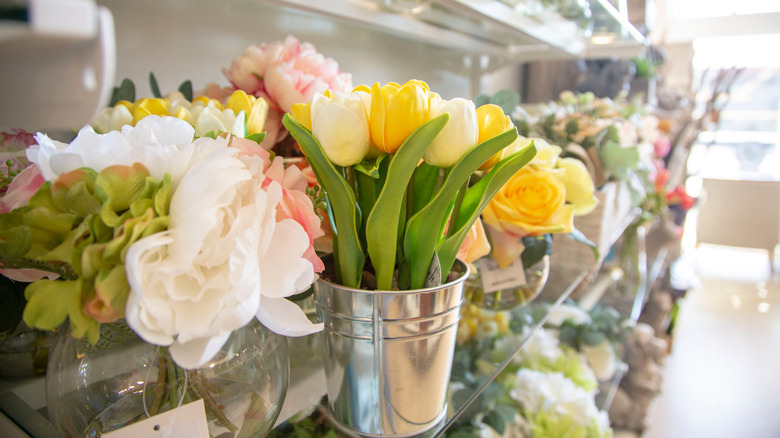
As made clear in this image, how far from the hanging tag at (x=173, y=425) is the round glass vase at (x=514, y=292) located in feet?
1.49

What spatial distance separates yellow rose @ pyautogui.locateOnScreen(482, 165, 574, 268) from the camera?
58 cm

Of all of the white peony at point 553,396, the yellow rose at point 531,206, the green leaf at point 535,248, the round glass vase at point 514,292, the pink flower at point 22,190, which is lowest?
the white peony at point 553,396

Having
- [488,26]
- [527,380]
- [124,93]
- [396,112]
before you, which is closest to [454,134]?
[396,112]

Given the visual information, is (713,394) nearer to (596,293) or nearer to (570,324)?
(596,293)

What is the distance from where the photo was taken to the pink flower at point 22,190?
0.89ft

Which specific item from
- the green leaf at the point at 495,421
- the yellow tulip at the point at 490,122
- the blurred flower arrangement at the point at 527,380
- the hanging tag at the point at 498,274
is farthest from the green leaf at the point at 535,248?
the yellow tulip at the point at 490,122

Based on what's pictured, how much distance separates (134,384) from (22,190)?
0.47 ft

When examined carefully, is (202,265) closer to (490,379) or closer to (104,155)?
(104,155)

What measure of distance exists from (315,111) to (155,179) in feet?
0.37

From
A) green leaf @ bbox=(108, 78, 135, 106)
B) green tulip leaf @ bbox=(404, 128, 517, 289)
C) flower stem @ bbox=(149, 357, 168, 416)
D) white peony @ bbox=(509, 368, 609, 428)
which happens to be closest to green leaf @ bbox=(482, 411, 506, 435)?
white peony @ bbox=(509, 368, 609, 428)

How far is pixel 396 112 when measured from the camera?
32cm

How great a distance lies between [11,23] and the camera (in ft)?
0.55

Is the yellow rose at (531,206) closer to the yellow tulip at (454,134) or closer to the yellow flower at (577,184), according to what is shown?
the yellow flower at (577,184)

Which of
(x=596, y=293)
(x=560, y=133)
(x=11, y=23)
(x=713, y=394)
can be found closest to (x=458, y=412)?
(x=11, y=23)
